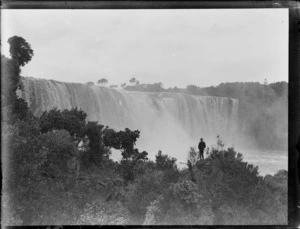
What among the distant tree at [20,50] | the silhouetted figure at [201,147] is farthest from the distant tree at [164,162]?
the distant tree at [20,50]

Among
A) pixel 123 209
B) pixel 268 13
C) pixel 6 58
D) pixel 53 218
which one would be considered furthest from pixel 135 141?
pixel 268 13

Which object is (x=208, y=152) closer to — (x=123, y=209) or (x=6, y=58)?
(x=123, y=209)

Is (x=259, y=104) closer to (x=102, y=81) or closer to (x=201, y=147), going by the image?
(x=201, y=147)

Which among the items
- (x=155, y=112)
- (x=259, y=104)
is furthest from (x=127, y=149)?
(x=259, y=104)

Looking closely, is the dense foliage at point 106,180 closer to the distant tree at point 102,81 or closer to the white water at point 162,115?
the white water at point 162,115

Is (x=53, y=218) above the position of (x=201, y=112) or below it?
below
